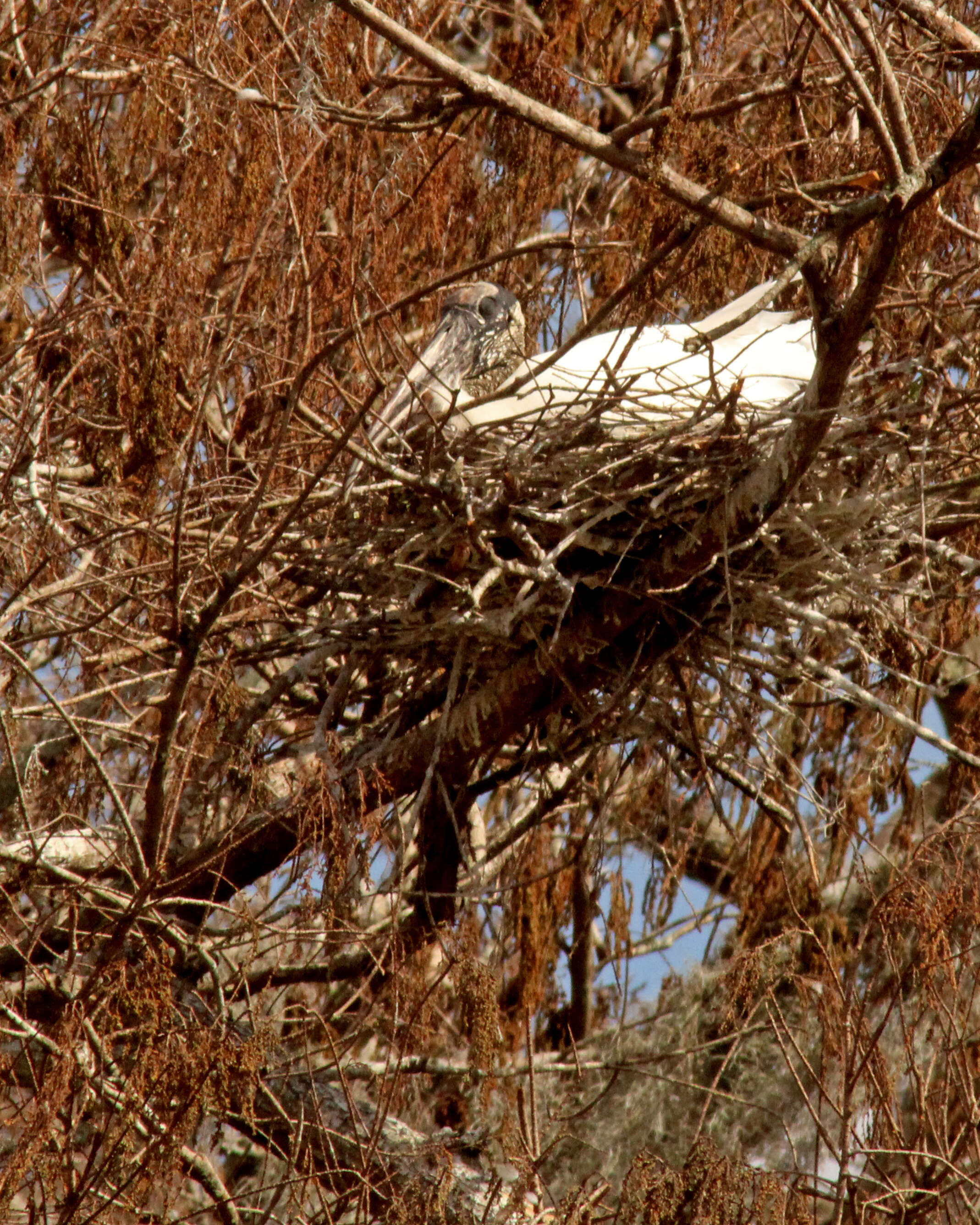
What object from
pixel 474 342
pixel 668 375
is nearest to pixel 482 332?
pixel 474 342

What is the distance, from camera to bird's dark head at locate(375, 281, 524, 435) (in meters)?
5.47

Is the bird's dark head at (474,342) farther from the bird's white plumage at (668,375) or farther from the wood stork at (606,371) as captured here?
the bird's white plumage at (668,375)

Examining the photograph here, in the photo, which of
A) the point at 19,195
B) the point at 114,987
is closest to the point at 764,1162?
the point at 114,987

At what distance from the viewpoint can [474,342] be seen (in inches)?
215

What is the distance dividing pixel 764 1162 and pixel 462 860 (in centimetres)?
257

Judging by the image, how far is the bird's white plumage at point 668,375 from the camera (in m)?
4.01

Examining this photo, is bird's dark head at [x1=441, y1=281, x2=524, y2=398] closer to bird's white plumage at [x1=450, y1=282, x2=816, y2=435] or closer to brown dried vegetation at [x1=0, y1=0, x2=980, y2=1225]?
brown dried vegetation at [x1=0, y1=0, x2=980, y2=1225]

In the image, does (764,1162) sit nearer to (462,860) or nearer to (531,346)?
(462,860)

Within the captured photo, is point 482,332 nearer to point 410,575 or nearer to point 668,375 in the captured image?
point 668,375

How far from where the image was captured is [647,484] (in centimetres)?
385

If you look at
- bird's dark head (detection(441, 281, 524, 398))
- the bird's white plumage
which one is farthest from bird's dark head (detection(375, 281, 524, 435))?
the bird's white plumage

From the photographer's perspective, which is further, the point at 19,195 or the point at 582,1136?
the point at 582,1136

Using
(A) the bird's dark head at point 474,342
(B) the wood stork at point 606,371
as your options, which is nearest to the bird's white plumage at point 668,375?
(B) the wood stork at point 606,371

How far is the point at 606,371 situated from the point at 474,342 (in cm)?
186
